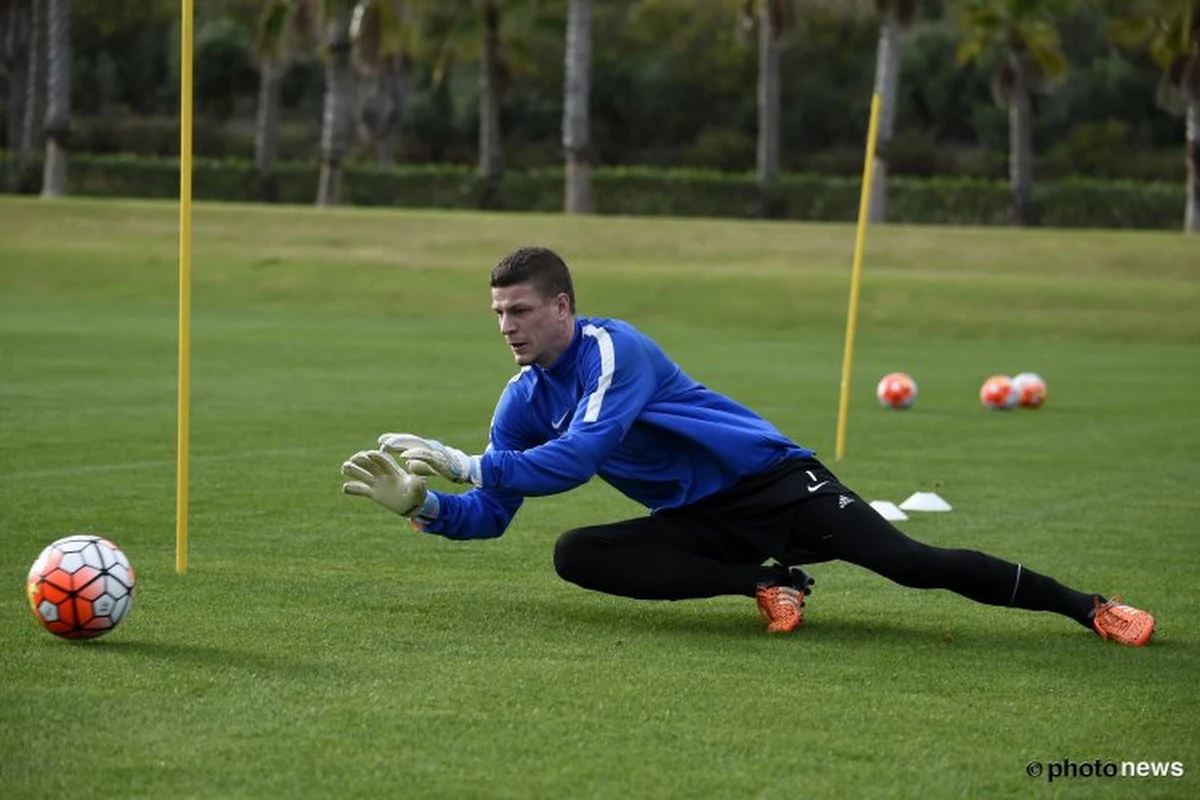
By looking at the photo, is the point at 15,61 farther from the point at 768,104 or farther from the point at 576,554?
the point at 576,554

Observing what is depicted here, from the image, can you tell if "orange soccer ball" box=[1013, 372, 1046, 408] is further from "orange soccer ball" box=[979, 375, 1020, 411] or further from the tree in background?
the tree in background

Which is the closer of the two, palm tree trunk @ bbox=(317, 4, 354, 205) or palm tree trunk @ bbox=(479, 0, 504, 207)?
palm tree trunk @ bbox=(317, 4, 354, 205)

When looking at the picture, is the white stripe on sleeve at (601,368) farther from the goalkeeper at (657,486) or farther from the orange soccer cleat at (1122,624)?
the orange soccer cleat at (1122,624)

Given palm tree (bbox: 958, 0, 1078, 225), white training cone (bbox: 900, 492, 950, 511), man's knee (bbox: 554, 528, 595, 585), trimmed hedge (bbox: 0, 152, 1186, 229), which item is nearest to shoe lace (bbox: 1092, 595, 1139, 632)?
man's knee (bbox: 554, 528, 595, 585)

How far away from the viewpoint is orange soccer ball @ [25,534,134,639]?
7852 millimetres

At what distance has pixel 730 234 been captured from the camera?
44.3 m

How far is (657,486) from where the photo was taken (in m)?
8.78

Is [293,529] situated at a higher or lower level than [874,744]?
lower

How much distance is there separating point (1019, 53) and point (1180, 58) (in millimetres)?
5363

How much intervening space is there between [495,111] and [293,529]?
45.7m

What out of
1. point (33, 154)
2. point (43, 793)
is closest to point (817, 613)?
point (43, 793)

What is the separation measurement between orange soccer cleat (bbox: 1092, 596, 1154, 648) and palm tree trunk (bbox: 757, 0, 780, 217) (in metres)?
44.5

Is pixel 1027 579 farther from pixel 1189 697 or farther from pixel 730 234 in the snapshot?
pixel 730 234

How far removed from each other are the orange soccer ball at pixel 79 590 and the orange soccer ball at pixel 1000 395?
1526 cm
